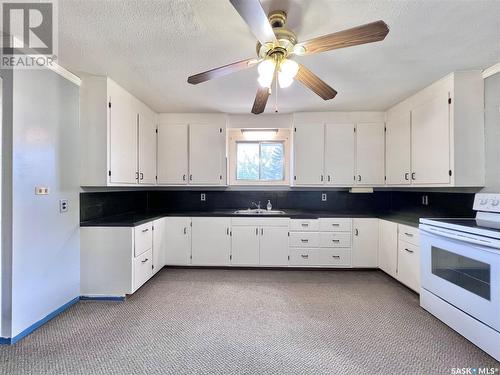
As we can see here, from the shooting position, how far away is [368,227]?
3.33 metres

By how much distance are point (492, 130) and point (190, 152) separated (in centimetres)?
352

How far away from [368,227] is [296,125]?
1.80m

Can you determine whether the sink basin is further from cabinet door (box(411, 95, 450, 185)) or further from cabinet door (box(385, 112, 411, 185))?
cabinet door (box(411, 95, 450, 185))

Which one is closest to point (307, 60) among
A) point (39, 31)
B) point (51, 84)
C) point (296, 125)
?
point (296, 125)

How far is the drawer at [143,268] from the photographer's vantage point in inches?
101

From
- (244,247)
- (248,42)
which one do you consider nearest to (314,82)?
→ (248,42)

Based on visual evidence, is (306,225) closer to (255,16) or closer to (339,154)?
(339,154)

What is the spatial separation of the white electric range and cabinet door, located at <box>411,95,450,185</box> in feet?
1.83

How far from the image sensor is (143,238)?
273cm

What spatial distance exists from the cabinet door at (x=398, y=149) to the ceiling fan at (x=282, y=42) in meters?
1.79

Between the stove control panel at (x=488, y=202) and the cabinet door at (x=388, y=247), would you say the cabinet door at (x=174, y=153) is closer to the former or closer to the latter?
the cabinet door at (x=388, y=247)

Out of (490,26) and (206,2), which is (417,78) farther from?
(206,2)

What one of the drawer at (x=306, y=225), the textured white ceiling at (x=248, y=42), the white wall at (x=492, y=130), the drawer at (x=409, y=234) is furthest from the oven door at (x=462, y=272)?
the textured white ceiling at (x=248, y=42)

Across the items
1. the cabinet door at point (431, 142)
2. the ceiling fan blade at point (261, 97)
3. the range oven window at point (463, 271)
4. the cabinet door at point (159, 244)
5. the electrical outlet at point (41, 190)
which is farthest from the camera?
the cabinet door at point (159, 244)
